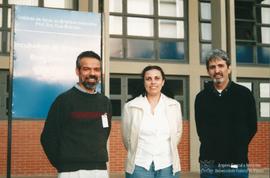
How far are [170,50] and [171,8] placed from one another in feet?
3.83

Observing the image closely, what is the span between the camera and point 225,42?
9.30m

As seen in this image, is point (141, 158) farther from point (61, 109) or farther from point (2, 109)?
point (2, 109)

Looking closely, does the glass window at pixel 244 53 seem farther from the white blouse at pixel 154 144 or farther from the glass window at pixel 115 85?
the white blouse at pixel 154 144

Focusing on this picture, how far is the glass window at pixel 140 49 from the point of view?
12094 millimetres

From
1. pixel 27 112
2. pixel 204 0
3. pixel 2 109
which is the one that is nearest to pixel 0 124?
pixel 2 109

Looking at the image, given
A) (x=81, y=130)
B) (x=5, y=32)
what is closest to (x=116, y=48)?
(x=5, y=32)

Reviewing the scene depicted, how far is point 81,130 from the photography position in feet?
11.0

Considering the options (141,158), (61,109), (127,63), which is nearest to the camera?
(61,109)

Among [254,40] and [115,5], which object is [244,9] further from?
[115,5]

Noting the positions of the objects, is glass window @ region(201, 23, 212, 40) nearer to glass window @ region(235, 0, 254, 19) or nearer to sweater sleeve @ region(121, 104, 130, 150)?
glass window @ region(235, 0, 254, 19)

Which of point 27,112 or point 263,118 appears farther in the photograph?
point 263,118

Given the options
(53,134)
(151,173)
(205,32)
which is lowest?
(151,173)

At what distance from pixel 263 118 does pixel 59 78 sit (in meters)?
7.80

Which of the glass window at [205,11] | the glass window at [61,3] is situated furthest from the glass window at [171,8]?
the glass window at [61,3]
